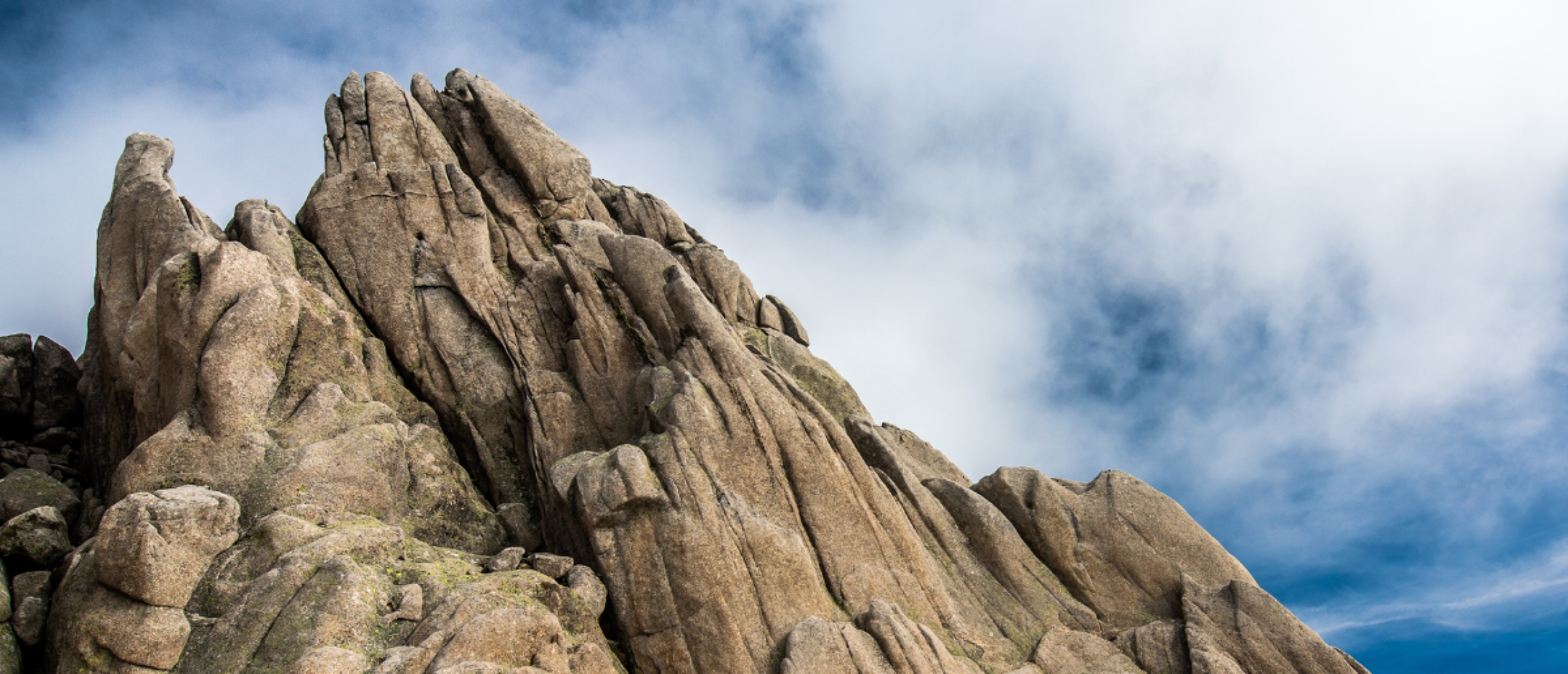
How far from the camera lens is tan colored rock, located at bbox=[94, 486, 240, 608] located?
25.4 metres

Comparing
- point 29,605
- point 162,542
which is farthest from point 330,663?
point 29,605

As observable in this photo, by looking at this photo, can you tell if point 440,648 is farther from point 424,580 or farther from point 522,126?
point 522,126

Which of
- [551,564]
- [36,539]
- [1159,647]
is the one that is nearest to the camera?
[36,539]

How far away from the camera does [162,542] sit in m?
25.9

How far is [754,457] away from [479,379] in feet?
45.2

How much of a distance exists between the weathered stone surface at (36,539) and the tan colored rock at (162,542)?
6353 millimetres

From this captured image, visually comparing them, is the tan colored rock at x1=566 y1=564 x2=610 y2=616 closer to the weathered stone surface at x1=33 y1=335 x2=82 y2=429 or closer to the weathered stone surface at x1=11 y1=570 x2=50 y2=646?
the weathered stone surface at x1=11 y1=570 x2=50 y2=646

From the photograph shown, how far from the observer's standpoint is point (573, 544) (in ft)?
114

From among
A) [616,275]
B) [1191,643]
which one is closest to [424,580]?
[616,275]

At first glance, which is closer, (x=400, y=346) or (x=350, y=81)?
(x=400, y=346)

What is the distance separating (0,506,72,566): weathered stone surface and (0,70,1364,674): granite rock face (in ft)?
0.50

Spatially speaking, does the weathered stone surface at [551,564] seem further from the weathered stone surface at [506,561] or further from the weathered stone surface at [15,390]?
the weathered stone surface at [15,390]

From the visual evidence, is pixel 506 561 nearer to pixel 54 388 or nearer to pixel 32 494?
pixel 32 494

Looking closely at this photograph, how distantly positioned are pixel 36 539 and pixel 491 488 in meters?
14.9
